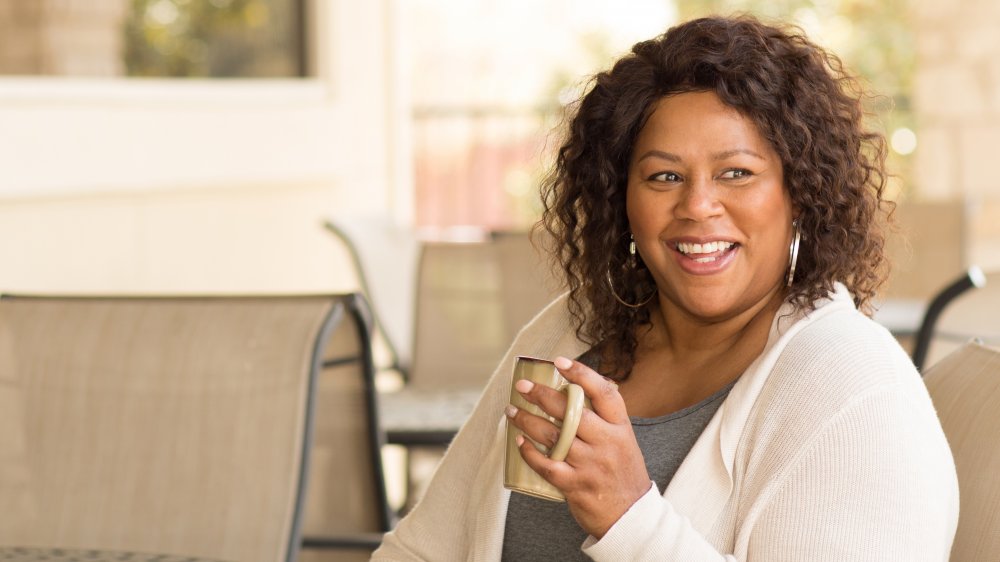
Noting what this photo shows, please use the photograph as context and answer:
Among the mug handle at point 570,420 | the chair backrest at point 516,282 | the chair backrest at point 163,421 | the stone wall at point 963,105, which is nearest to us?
the mug handle at point 570,420

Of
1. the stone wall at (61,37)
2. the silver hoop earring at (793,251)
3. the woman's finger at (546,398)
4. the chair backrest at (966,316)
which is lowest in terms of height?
the chair backrest at (966,316)

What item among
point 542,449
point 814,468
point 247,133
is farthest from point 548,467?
point 247,133

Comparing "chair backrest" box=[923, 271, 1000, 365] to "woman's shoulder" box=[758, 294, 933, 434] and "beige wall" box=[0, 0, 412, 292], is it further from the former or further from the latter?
"beige wall" box=[0, 0, 412, 292]

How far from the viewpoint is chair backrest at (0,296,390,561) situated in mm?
2416

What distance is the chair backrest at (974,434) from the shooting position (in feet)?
5.15

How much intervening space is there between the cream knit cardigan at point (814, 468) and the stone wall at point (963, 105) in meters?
5.75

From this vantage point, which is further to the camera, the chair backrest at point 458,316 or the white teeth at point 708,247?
the chair backrest at point 458,316

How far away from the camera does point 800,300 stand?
1.61 metres

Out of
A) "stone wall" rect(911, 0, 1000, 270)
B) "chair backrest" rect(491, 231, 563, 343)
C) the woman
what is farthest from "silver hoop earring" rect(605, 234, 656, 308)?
"stone wall" rect(911, 0, 1000, 270)

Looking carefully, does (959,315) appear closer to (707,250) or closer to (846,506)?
(707,250)

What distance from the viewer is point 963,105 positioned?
23.3ft

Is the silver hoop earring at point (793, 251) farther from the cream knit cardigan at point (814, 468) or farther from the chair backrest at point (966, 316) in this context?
the chair backrest at point (966, 316)

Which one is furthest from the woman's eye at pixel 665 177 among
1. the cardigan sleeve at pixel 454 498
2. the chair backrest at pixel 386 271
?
the chair backrest at pixel 386 271

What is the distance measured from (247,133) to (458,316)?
1589 mm
